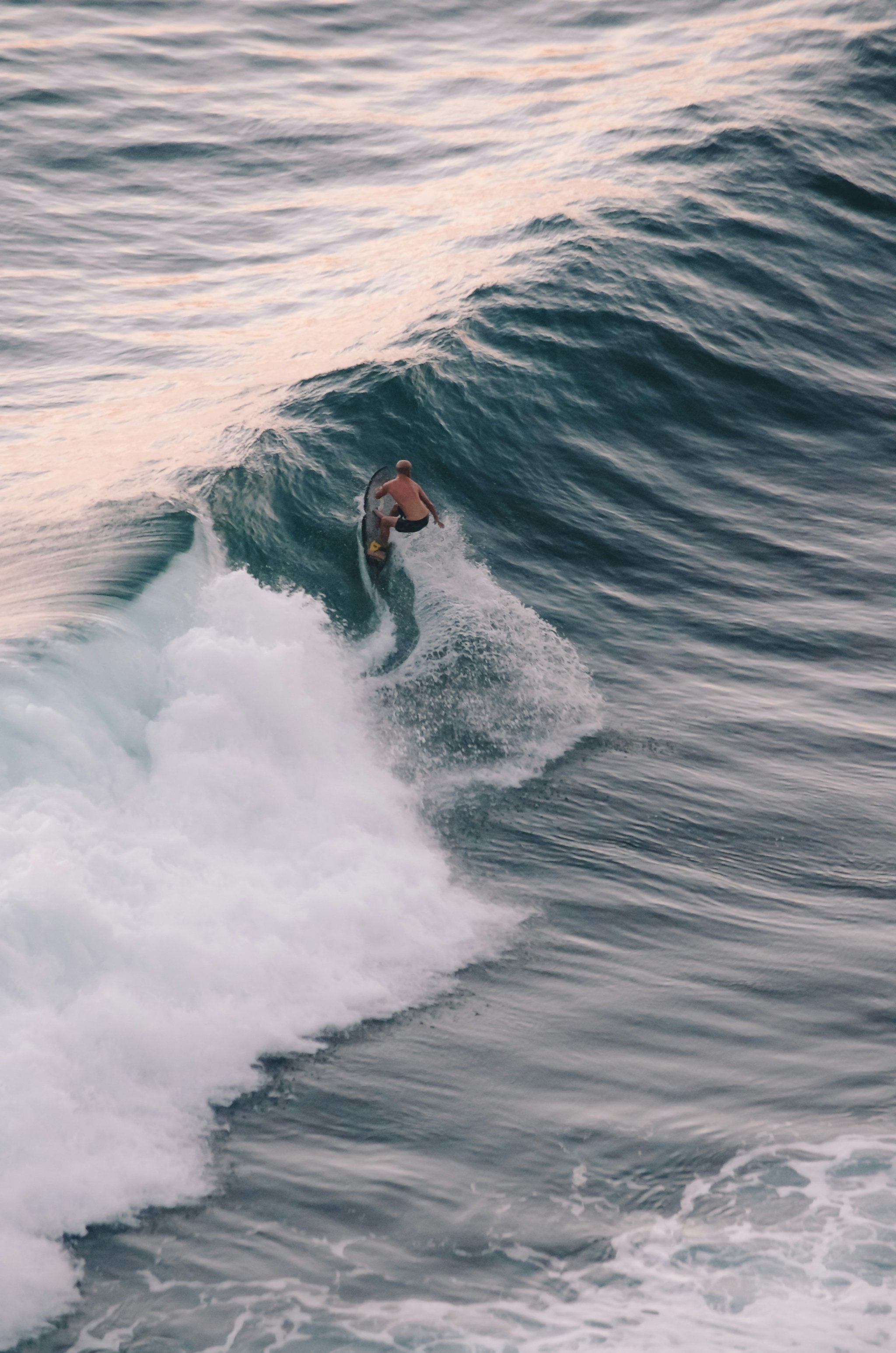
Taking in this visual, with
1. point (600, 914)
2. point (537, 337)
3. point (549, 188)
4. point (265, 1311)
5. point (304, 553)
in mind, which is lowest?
point (265, 1311)

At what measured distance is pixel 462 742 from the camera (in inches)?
632

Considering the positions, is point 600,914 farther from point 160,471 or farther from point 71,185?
point 71,185

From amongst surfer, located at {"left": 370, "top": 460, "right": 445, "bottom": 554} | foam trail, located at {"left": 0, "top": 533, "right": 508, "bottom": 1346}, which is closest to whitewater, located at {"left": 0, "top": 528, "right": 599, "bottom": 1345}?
foam trail, located at {"left": 0, "top": 533, "right": 508, "bottom": 1346}

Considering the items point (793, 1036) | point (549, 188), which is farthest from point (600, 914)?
point (549, 188)

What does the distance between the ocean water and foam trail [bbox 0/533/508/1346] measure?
44 mm

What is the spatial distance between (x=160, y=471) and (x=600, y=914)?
10.3m

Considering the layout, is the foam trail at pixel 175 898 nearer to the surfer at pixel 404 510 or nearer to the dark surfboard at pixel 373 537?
the dark surfboard at pixel 373 537

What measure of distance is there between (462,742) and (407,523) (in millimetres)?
3695

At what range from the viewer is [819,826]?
14.9 m

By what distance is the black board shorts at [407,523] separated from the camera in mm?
18219

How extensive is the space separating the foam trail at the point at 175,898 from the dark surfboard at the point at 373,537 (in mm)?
1904

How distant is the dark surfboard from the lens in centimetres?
1822

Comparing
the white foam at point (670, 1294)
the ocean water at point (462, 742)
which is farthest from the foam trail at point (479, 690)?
the white foam at point (670, 1294)

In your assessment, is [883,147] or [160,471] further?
[883,147]
